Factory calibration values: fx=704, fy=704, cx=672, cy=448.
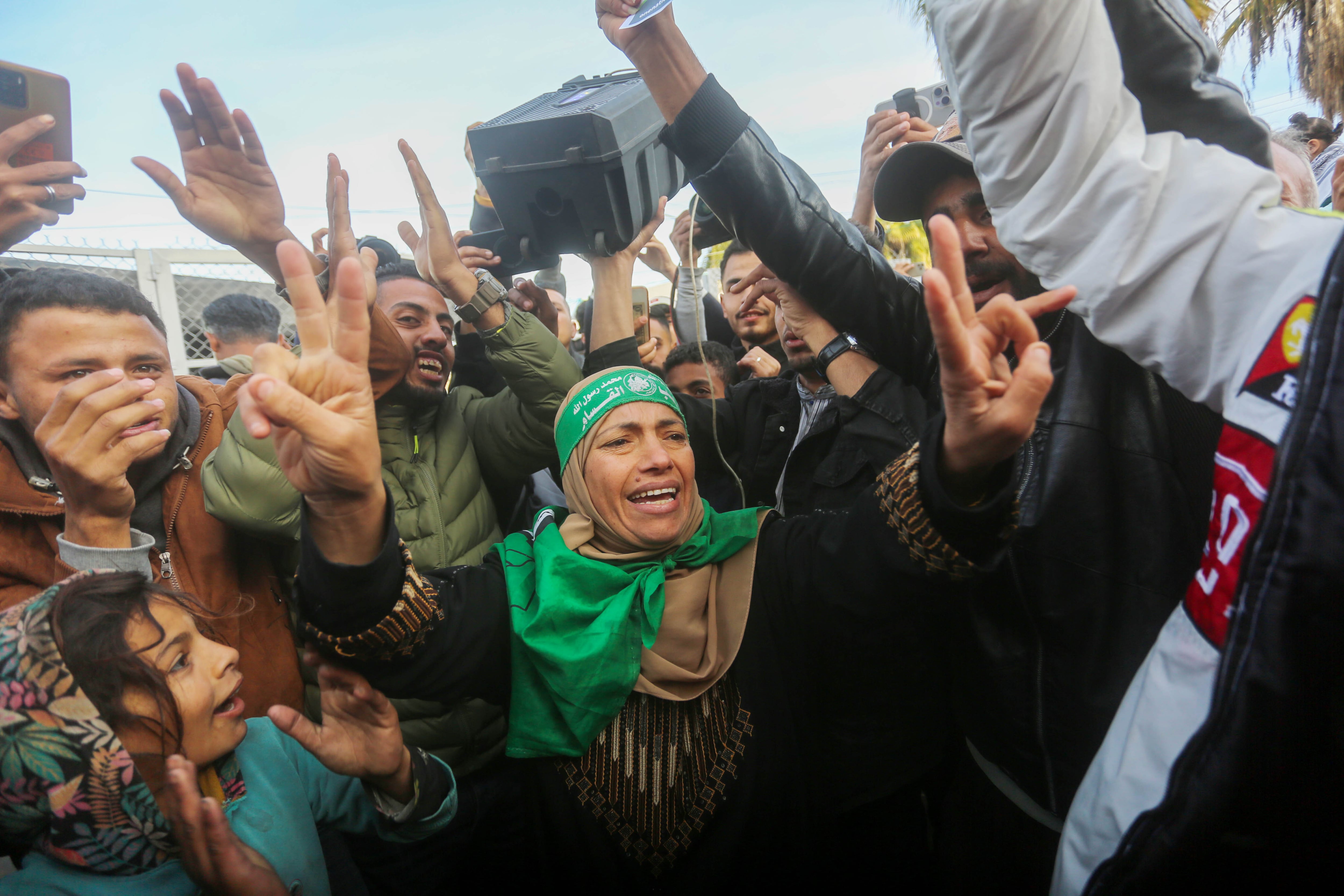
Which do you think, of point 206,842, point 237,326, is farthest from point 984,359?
point 237,326

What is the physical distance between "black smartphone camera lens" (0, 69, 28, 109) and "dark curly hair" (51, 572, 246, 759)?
4.01 ft

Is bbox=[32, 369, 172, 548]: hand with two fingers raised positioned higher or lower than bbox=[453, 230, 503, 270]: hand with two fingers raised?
lower

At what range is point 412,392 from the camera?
211 centimetres

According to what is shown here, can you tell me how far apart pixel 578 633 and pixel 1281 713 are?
1164 millimetres

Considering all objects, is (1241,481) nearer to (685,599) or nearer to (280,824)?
(685,599)

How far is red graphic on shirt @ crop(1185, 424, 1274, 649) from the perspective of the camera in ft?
2.52

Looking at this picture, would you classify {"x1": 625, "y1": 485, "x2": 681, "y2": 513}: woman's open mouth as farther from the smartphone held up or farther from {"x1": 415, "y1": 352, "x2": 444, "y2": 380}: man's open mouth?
the smartphone held up

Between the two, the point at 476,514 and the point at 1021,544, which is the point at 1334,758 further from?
the point at 476,514

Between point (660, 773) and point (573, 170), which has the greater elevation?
point (573, 170)

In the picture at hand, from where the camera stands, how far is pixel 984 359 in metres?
1.02

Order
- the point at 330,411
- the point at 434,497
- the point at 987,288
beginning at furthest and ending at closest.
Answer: the point at 434,497, the point at 987,288, the point at 330,411

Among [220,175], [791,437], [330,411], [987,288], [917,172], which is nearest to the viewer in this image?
[330,411]

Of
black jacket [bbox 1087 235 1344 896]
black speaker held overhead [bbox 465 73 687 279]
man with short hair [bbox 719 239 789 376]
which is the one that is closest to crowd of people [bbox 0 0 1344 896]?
black jacket [bbox 1087 235 1344 896]

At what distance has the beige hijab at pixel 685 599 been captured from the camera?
1.51m
